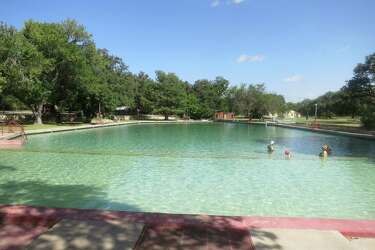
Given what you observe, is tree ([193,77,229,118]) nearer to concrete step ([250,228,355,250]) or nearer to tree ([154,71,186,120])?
tree ([154,71,186,120])

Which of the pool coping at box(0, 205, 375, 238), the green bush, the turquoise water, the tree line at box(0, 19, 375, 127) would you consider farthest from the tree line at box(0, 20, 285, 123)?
the green bush

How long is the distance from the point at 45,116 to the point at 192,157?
127 ft

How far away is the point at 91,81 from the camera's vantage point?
139ft

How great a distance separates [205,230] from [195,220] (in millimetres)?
390

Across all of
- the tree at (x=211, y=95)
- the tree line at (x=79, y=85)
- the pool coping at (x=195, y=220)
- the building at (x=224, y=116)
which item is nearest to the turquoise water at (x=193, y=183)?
the pool coping at (x=195, y=220)

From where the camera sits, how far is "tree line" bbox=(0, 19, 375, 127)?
33000 millimetres

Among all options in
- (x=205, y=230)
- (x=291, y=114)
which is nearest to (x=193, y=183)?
(x=205, y=230)

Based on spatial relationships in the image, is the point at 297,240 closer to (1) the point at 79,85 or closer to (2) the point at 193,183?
(2) the point at 193,183

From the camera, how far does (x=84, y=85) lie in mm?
41125

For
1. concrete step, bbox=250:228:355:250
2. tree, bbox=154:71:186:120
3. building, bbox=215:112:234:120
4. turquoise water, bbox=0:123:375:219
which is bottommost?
turquoise water, bbox=0:123:375:219

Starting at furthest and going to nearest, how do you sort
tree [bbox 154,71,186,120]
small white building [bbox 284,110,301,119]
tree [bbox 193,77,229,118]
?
small white building [bbox 284,110,301,119]
tree [bbox 193,77,229,118]
tree [bbox 154,71,186,120]

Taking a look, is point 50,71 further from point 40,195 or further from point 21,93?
point 40,195

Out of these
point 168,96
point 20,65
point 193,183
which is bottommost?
point 193,183

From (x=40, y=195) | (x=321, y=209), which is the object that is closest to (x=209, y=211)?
(x=321, y=209)
